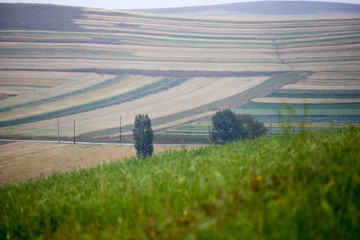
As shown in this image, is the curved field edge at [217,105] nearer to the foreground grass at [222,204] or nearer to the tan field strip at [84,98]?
the tan field strip at [84,98]

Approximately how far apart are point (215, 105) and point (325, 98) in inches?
803

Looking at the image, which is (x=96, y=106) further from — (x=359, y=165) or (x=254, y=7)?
(x=254, y=7)

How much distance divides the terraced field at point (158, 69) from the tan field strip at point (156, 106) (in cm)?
20

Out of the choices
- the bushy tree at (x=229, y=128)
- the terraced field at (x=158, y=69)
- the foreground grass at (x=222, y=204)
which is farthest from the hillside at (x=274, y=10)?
the foreground grass at (x=222, y=204)

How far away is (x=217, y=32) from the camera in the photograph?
323 ft

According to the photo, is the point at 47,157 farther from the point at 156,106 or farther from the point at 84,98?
→ the point at 84,98

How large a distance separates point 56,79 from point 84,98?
11.7 metres

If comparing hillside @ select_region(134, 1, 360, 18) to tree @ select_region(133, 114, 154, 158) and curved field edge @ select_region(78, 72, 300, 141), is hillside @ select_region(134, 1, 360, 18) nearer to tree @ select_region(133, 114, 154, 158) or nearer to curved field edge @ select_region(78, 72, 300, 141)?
curved field edge @ select_region(78, 72, 300, 141)

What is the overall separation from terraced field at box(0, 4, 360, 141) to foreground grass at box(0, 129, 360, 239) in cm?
3688

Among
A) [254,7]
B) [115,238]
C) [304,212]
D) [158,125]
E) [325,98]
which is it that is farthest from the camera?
[254,7]

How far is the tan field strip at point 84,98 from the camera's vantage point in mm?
53469

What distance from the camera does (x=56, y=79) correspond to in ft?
219

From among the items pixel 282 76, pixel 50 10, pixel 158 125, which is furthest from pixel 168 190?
pixel 50 10

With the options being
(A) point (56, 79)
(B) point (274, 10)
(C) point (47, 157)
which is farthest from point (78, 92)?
(B) point (274, 10)
